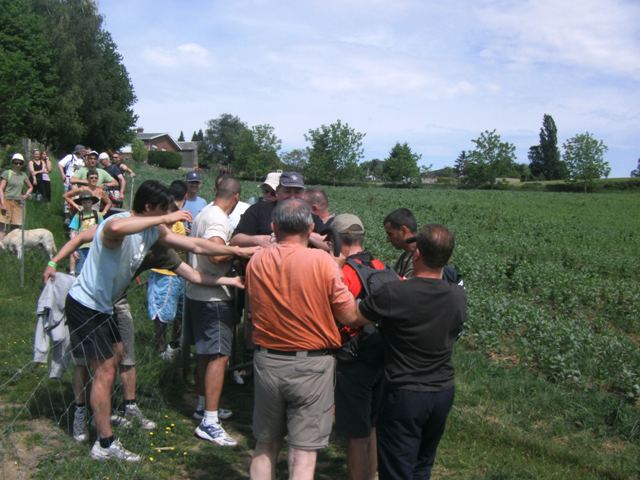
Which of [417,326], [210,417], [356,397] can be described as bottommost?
[210,417]

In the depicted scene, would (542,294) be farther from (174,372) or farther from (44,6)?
(44,6)

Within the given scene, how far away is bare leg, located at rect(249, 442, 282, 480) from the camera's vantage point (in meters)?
3.37

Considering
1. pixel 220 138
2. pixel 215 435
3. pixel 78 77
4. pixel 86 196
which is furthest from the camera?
pixel 220 138

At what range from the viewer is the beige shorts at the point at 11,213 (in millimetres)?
10539

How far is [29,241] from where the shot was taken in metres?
9.87

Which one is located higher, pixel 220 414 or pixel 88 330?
pixel 88 330

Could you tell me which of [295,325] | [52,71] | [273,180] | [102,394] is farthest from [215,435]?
[52,71]

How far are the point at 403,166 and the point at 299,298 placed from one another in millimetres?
93789

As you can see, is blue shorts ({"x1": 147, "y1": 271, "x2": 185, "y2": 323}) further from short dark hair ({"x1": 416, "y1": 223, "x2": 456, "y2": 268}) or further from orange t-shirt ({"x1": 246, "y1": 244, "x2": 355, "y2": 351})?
short dark hair ({"x1": 416, "y1": 223, "x2": 456, "y2": 268})

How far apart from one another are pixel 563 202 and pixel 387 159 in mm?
59271

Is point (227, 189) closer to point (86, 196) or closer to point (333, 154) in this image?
point (86, 196)

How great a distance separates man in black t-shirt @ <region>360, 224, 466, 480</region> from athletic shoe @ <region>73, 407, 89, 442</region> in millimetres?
2291

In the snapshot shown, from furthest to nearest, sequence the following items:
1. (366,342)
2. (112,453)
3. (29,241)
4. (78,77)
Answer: (78,77) → (29,241) → (112,453) → (366,342)

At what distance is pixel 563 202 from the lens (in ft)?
141
